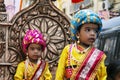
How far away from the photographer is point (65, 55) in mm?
4266

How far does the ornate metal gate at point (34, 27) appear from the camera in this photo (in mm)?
5496

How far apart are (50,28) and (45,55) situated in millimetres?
382

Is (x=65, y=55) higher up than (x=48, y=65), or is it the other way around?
(x=65, y=55)

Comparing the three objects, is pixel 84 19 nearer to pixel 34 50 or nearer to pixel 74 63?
pixel 74 63

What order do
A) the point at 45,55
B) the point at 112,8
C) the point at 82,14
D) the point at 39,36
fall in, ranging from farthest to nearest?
1. the point at 112,8
2. the point at 45,55
3. the point at 39,36
4. the point at 82,14

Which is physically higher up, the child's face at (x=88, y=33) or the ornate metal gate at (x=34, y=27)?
the child's face at (x=88, y=33)

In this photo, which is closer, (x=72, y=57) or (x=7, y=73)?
(x=72, y=57)

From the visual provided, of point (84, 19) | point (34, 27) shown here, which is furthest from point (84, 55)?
point (34, 27)

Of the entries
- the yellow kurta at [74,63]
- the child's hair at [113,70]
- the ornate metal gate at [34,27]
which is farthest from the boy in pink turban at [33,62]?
the child's hair at [113,70]

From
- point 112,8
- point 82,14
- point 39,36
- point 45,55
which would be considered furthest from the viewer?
point 112,8

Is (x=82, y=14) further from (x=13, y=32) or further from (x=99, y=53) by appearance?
(x=13, y=32)

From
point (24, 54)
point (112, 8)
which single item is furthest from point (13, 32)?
point (112, 8)

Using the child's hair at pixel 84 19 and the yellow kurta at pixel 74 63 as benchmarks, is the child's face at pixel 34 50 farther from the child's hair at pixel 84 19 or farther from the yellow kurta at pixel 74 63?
the child's hair at pixel 84 19

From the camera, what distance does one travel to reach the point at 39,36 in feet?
17.4
